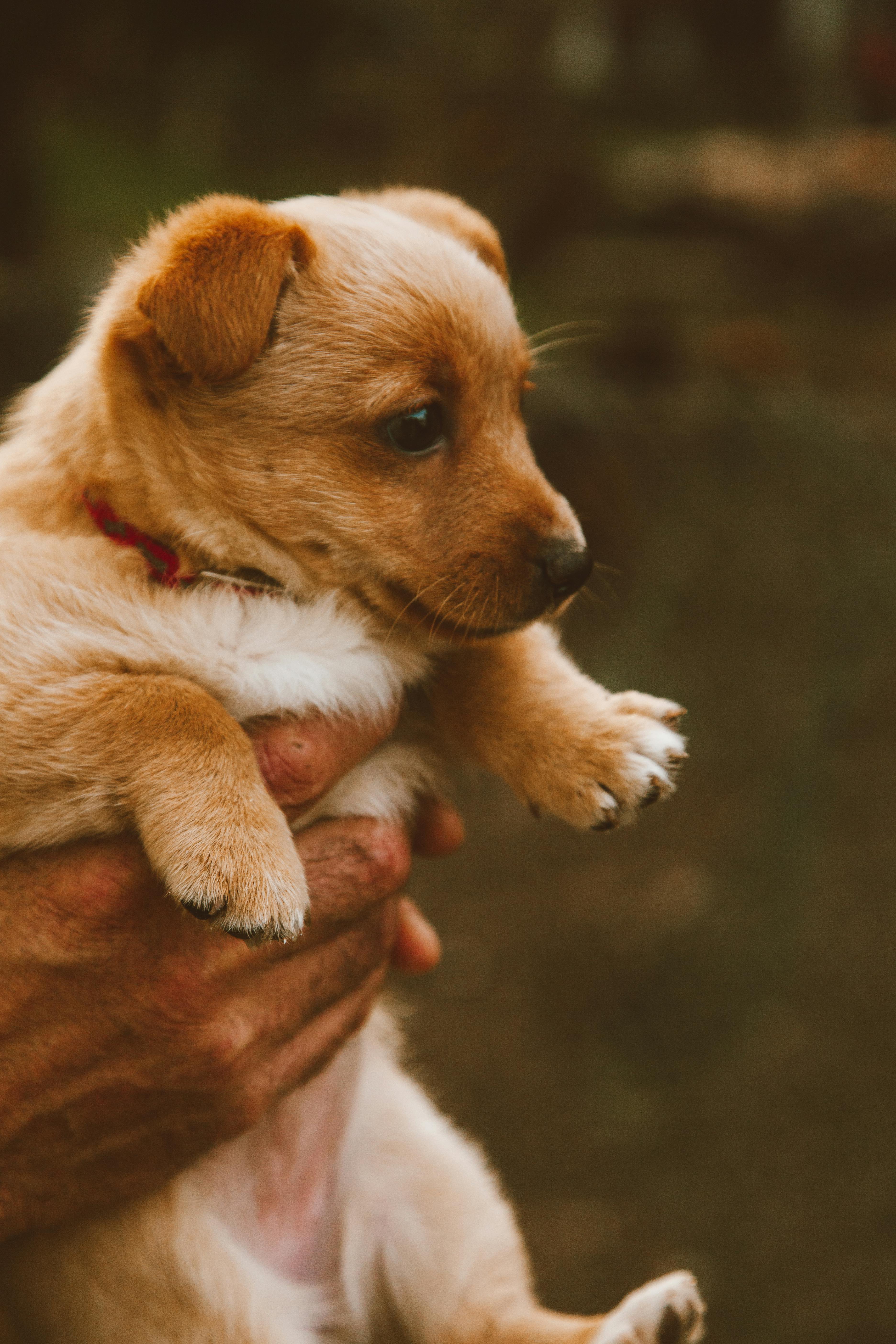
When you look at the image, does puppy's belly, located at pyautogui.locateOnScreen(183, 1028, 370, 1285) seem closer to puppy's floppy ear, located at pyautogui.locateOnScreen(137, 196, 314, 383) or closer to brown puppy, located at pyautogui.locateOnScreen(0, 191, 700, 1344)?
brown puppy, located at pyautogui.locateOnScreen(0, 191, 700, 1344)

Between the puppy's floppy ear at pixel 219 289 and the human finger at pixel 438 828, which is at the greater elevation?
the puppy's floppy ear at pixel 219 289

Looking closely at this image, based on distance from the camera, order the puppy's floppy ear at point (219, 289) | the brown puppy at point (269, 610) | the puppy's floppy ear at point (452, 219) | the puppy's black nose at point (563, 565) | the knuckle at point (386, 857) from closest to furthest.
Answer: the brown puppy at point (269, 610) < the puppy's floppy ear at point (219, 289) < the puppy's black nose at point (563, 565) < the knuckle at point (386, 857) < the puppy's floppy ear at point (452, 219)

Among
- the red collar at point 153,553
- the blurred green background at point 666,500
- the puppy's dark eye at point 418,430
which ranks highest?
the puppy's dark eye at point 418,430

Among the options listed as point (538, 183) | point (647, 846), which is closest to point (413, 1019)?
point (647, 846)

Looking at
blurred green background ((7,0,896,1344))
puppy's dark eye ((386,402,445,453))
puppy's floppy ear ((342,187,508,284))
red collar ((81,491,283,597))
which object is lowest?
blurred green background ((7,0,896,1344))

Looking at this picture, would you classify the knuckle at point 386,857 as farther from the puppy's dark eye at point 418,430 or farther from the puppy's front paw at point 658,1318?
the puppy's front paw at point 658,1318

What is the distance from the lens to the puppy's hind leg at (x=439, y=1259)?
2273 millimetres

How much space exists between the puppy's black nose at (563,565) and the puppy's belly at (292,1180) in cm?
119

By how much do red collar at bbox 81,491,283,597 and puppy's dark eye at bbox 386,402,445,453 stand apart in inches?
16.7

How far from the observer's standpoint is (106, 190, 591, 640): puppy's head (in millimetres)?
2135

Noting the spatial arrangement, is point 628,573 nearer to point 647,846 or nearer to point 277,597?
point 647,846

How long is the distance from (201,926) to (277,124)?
7.37 meters

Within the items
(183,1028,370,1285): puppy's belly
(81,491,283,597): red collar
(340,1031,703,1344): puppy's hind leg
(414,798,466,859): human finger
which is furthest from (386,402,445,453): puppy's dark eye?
(340,1031,703,1344): puppy's hind leg

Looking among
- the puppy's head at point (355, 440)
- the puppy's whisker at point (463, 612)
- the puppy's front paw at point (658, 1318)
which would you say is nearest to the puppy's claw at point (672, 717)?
the puppy's head at point (355, 440)
